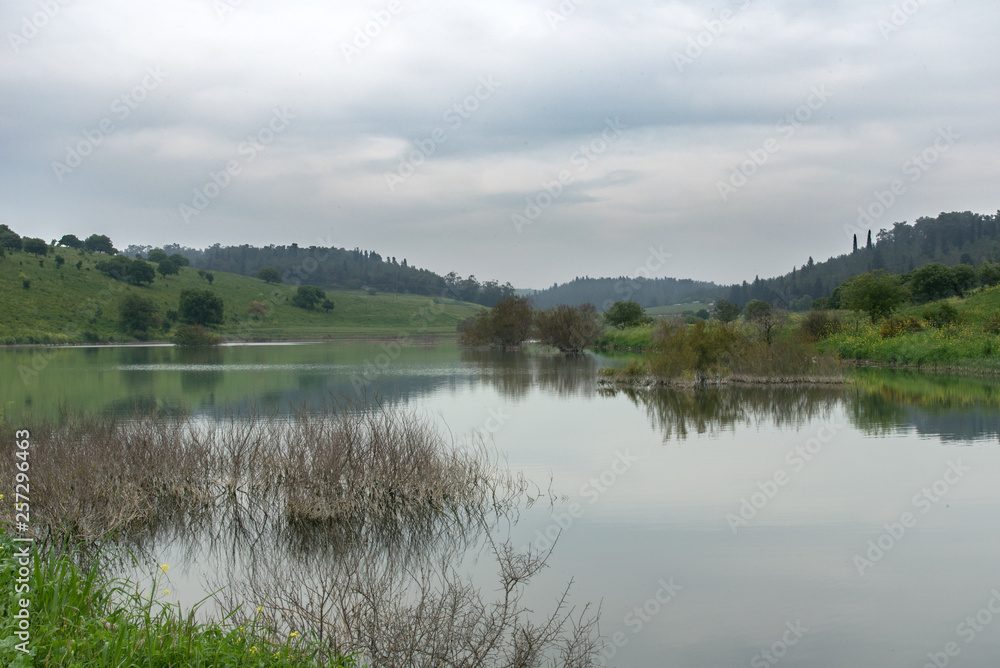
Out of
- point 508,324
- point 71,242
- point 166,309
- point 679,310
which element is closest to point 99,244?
point 71,242

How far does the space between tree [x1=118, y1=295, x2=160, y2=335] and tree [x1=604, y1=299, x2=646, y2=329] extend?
53952 mm

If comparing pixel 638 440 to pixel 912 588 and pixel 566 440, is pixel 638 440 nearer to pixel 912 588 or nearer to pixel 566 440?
pixel 566 440

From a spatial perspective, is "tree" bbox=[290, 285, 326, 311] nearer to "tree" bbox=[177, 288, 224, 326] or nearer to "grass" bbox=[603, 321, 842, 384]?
"tree" bbox=[177, 288, 224, 326]

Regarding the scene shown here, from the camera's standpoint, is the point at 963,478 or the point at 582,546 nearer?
the point at 582,546

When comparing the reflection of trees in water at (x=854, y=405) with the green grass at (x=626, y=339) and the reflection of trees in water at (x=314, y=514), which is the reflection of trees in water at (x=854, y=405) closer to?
the reflection of trees in water at (x=314, y=514)

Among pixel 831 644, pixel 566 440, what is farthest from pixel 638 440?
pixel 831 644

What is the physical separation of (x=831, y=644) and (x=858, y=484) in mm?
7637

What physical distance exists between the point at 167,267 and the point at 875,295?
97.9 meters

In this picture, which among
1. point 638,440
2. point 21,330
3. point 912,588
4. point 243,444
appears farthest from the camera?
point 21,330

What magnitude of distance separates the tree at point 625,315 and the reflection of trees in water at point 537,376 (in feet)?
87.4

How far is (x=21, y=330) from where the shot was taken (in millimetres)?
73875

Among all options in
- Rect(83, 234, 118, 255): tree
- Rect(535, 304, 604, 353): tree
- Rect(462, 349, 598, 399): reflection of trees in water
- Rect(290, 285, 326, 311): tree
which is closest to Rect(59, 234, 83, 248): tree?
Rect(83, 234, 118, 255): tree

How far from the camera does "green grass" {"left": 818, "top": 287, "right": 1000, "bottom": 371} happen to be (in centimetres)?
3709

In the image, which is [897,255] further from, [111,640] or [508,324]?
[111,640]
